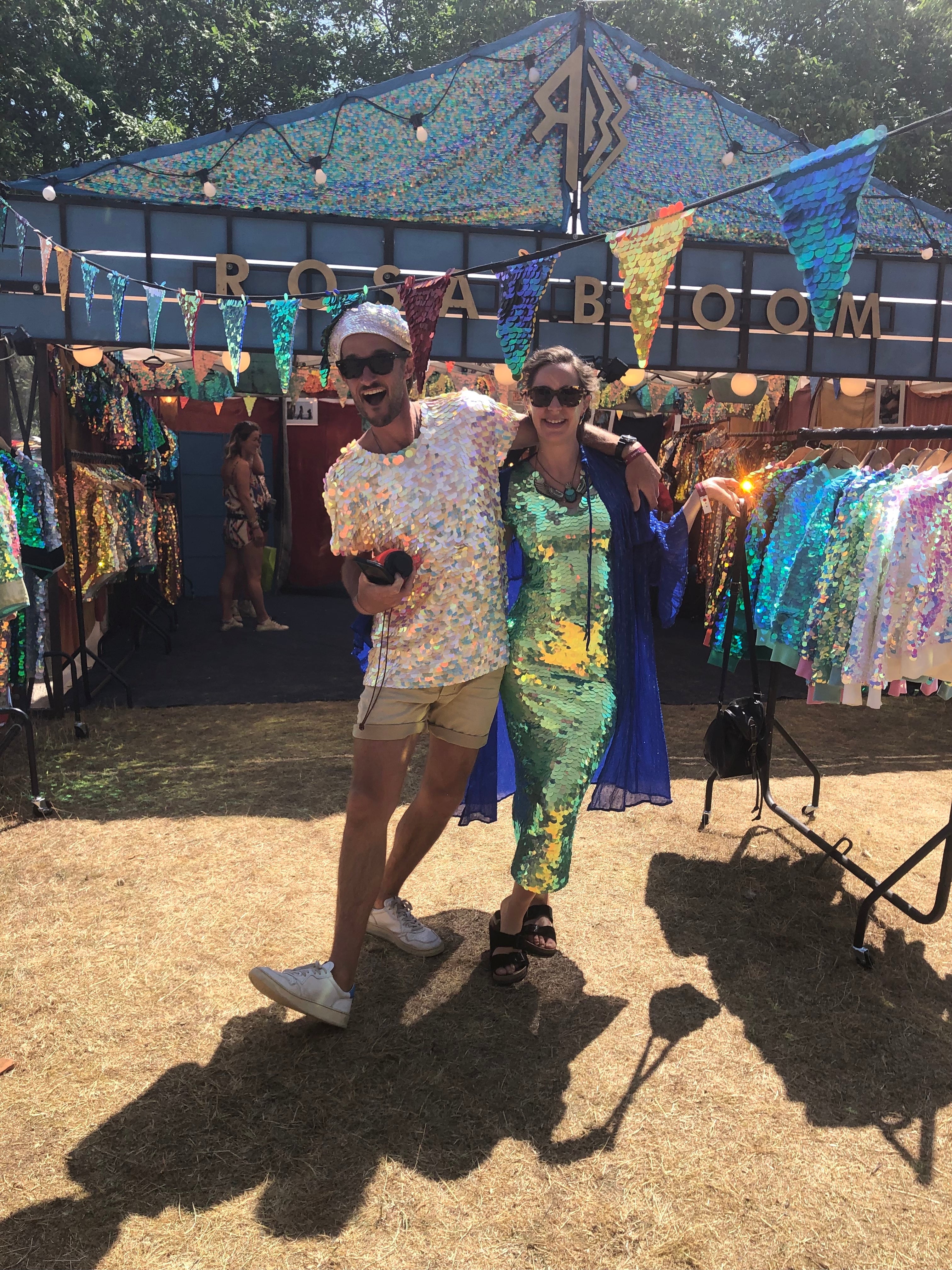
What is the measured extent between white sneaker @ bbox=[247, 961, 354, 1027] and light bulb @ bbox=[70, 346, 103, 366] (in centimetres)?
492

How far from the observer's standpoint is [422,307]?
12.0ft

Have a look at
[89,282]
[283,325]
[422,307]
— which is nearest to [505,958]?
[422,307]

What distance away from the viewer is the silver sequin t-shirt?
2.26 metres

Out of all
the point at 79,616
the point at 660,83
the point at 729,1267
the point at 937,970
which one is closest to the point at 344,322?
the point at 729,1267

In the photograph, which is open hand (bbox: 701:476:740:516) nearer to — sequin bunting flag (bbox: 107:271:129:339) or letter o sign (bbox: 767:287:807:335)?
letter o sign (bbox: 767:287:807:335)

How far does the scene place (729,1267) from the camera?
1.70 meters

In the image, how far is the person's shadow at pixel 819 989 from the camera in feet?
7.24

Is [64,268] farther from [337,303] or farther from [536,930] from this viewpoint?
[536,930]

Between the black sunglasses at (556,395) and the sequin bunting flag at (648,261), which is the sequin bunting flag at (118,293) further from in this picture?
the black sunglasses at (556,395)

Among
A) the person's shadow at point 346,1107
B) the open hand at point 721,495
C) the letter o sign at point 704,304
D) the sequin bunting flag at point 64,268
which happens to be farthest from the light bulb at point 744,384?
the person's shadow at point 346,1107

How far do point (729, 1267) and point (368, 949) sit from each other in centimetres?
148

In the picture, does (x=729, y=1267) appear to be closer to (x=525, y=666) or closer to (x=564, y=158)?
(x=525, y=666)

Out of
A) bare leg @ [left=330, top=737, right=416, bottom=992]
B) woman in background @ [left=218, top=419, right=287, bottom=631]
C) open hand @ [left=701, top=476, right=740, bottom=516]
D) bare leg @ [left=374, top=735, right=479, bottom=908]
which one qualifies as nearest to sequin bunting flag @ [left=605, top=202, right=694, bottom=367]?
open hand @ [left=701, top=476, right=740, bottom=516]

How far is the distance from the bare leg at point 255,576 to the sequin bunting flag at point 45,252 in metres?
3.80
